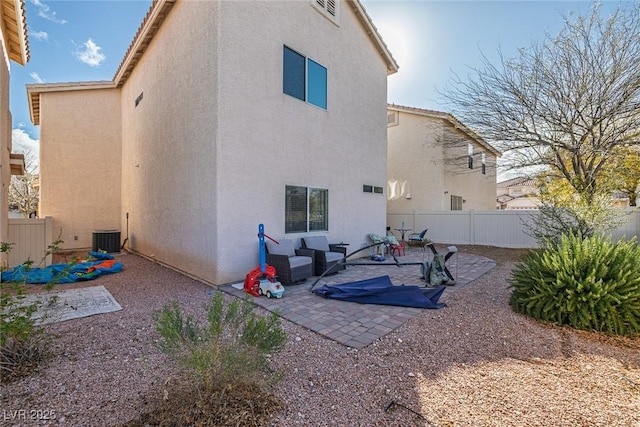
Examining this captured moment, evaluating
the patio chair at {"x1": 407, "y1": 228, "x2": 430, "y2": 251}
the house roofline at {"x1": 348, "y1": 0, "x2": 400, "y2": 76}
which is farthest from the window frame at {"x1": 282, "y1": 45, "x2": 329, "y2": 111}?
the patio chair at {"x1": 407, "y1": 228, "x2": 430, "y2": 251}

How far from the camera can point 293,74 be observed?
727 centimetres

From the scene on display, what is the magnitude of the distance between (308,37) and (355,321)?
7.11m

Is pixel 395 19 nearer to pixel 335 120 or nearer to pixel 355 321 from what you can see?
pixel 335 120

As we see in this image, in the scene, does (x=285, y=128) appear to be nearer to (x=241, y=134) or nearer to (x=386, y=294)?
(x=241, y=134)

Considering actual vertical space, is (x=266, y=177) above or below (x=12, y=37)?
below

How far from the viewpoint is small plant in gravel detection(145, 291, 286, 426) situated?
2.03 m

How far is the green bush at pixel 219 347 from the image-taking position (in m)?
2.09

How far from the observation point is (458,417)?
219 centimetres

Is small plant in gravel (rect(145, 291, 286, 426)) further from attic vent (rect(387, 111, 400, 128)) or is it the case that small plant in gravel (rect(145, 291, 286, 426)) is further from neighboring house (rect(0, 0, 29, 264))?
attic vent (rect(387, 111, 400, 128))

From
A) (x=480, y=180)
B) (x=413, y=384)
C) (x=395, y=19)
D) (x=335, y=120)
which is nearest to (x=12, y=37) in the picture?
(x=335, y=120)

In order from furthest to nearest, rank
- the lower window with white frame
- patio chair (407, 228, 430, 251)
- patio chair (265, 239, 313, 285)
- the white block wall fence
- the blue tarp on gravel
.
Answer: the white block wall fence < patio chair (407, 228, 430, 251) < the lower window with white frame < the blue tarp on gravel < patio chair (265, 239, 313, 285)

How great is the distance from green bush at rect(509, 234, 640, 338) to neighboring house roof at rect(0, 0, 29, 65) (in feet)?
35.3

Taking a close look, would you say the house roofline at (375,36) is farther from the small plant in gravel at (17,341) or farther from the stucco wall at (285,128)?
the small plant in gravel at (17,341)

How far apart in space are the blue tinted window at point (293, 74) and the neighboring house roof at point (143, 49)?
130 inches
